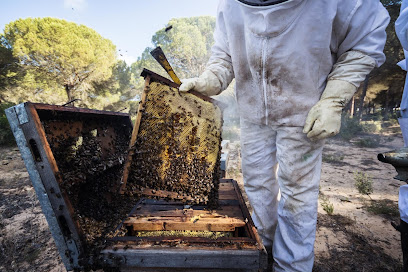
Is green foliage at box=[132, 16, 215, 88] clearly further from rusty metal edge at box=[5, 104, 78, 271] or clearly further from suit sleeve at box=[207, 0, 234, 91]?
rusty metal edge at box=[5, 104, 78, 271]

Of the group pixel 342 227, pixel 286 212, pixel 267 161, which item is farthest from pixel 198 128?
pixel 342 227

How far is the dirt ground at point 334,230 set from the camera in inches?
93.8

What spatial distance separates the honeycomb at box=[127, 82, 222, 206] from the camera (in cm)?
203

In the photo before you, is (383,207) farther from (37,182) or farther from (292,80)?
(37,182)

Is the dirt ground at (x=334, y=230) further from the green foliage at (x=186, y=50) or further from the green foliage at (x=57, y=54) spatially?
the green foliage at (x=186, y=50)

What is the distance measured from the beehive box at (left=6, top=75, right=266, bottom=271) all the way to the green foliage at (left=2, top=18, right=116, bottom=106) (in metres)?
14.2

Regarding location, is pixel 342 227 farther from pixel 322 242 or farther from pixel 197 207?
pixel 197 207

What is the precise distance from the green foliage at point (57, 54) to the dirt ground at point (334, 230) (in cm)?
1207

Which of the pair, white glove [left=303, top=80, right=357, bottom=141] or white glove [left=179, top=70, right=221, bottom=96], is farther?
white glove [left=179, top=70, right=221, bottom=96]

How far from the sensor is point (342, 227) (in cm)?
309

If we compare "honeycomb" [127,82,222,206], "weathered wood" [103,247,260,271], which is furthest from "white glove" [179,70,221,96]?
"weathered wood" [103,247,260,271]

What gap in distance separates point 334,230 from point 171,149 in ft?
9.50

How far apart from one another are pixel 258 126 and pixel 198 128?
69 cm

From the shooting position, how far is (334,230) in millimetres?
3020
